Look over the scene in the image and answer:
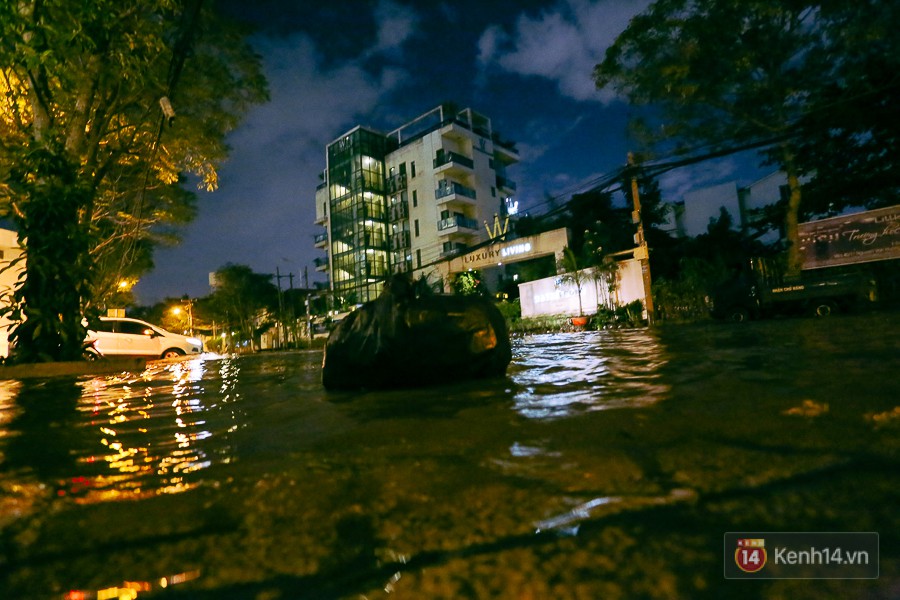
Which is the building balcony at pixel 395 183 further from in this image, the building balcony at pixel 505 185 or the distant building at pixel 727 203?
the distant building at pixel 727 203

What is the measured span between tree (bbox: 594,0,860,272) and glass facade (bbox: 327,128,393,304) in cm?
2353

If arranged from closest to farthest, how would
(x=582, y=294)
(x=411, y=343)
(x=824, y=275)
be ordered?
(x=411, y=343), (x=824, y=275), (x=582, y=294)

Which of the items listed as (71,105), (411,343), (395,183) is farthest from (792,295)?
(395,183)

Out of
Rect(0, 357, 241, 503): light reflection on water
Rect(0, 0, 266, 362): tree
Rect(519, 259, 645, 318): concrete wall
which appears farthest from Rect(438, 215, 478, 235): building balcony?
Rect(0, 357, 241, 503): light reflection on water

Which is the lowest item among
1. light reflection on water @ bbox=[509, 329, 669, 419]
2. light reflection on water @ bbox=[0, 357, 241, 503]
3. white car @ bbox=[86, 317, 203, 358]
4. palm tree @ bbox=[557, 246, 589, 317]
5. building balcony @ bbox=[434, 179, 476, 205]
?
light reflection on water @ bbox=[509, 329, 669, 419]

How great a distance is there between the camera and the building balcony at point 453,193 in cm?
3209

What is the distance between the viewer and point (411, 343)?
9.81 feet

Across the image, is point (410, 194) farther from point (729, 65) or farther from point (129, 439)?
point (129, 439)

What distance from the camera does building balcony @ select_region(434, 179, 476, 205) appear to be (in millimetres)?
→ 32094

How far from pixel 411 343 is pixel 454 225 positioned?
96.8ft

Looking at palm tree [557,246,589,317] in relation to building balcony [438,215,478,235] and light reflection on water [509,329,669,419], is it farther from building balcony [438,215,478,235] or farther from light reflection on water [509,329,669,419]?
light reflection on water [509,329,669,419]

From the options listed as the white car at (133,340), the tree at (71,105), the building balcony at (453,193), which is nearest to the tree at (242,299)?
the building balcony at (453,193)

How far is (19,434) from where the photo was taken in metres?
2.10

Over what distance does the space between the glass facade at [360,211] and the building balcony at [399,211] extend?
0.63m
